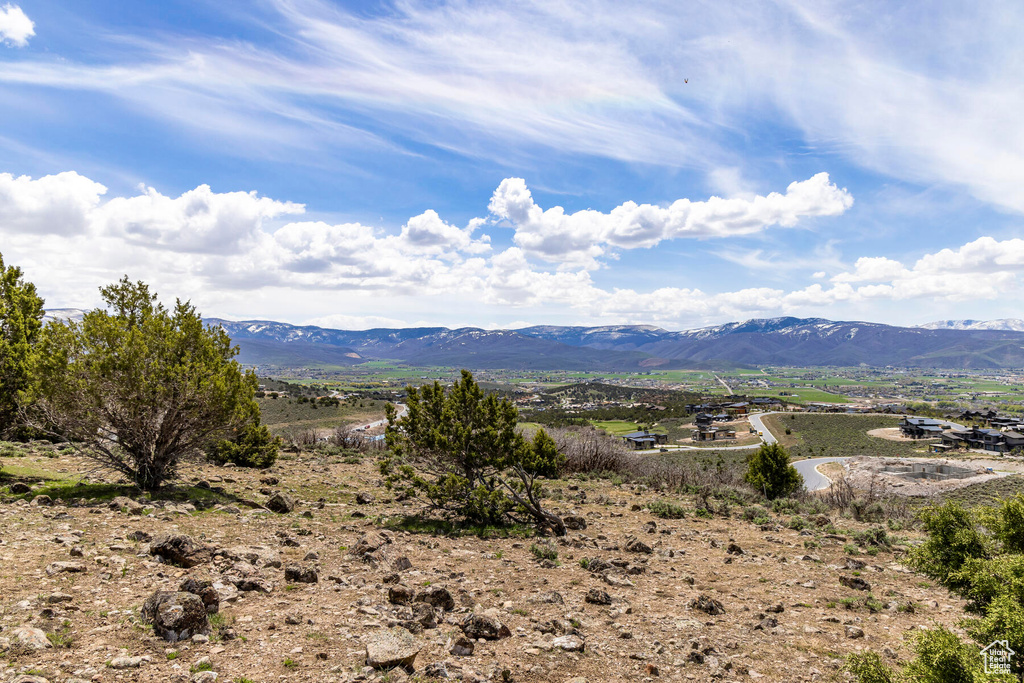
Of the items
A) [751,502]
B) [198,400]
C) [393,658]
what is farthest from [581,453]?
[393,658]

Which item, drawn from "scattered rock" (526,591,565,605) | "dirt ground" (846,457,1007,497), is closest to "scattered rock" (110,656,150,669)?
"scattered rock" (526,591,565,605)

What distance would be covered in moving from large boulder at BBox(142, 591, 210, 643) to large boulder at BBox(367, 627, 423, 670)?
255 cm

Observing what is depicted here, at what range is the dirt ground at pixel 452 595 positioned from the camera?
685cm

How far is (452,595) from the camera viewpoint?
10047 mm

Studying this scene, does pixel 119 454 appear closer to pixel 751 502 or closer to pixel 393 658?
pixel 393 658

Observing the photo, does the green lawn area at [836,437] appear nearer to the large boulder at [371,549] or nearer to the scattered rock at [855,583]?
the scattered rock at [855,583]

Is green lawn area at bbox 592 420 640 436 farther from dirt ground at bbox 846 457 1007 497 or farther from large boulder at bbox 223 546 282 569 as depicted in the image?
large boulder at bbox 223 546 282 569

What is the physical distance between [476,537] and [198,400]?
9742 mm

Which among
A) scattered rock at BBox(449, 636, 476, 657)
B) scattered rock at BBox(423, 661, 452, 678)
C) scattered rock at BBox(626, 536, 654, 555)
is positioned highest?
scattered rock at BBox(423, 661, 452, 678)

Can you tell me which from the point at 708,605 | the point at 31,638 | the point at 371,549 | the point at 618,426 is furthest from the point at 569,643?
the point at 618,426

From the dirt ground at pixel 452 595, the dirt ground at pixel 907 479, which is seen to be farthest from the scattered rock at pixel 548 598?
the dirt ground at pixel 907 479

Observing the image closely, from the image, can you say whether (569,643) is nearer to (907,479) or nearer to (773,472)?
(773,472)

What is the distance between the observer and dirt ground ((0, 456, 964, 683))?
6.85m

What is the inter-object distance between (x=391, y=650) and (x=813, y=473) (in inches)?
2839
